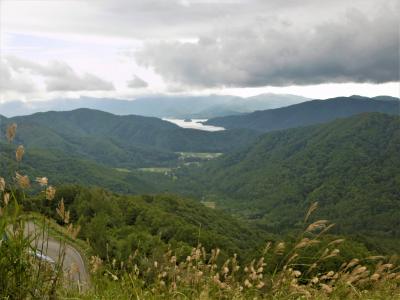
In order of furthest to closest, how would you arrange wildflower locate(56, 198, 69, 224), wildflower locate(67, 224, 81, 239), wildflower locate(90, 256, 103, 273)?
wildflower locate(90, 256, 103, 273) → wildflower locate(67, 224, 81, 239) → wildflower locate(56, 198, 69, 224)

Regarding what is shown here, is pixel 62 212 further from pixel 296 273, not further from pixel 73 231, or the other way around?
pixel 296 273

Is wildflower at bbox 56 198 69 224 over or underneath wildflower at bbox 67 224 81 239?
over

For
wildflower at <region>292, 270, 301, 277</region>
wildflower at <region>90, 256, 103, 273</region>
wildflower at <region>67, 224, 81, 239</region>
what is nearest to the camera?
wildflower at <region>67, 224, 81, 239</region>

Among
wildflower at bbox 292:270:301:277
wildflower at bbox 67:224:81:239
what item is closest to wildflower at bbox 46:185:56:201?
wildflower at bbox 67:224:81:239

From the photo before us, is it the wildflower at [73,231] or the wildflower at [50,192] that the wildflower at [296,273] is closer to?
the wildflower at [73,231]

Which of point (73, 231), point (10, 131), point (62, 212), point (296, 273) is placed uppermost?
point (10, 131)

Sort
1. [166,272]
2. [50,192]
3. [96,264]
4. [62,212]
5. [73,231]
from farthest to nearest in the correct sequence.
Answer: [96,264]
[166,272]
[73,231]
[50,192]
[62,212]

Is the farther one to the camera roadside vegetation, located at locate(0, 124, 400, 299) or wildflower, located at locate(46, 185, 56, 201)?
roadside vegetation, located at locate(0, 124, 400, 299)

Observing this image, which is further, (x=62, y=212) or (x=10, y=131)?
(x=10, y=131)

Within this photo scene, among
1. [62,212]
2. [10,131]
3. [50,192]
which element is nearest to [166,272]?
[62,212]

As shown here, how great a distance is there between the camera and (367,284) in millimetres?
6164

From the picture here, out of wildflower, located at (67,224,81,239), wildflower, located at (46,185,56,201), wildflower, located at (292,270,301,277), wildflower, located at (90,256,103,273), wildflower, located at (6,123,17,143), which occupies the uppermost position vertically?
wildflower, located at (6,123,17,143)

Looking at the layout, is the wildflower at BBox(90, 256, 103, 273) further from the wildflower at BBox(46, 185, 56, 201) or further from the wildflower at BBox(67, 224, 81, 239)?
the wildflower at BBox(46, 185, 56, 201)

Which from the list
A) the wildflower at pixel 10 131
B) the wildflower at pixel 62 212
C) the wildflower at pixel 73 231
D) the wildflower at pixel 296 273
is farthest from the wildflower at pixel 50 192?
the wildflower at pixel 296 273
